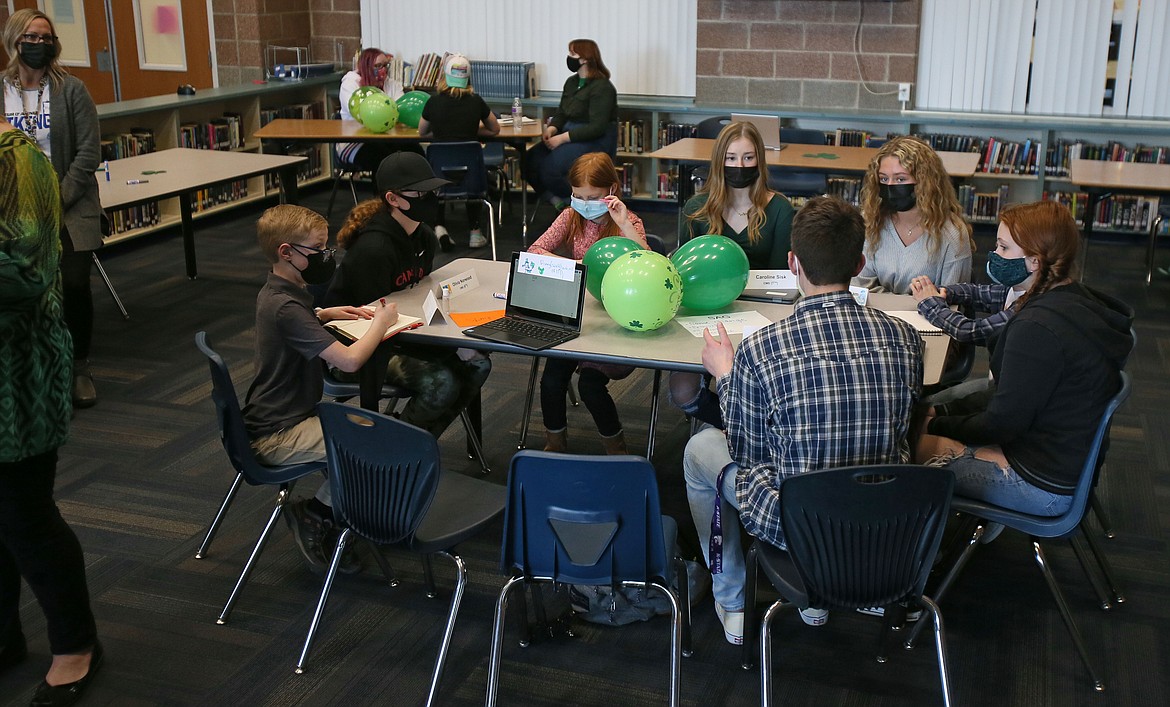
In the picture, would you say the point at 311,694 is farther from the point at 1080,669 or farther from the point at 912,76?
the point at 912,76

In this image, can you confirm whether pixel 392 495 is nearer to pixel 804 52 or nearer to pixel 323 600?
pixel 323 600

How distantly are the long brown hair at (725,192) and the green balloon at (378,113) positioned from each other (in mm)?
3576

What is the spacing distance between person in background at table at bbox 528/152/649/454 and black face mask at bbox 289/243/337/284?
2.38ft

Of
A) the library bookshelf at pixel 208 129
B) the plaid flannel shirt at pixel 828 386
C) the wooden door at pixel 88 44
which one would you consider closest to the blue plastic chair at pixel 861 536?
the plaid flannel shirt at pixel 828 386

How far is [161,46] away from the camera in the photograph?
9312 mm

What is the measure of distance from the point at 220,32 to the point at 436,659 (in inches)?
290

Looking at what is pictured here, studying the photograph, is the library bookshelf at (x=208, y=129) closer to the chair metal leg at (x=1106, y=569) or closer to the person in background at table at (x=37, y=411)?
the person in background at table at (x=37, y=411)

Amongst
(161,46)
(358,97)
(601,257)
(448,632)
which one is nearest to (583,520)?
(448,632)

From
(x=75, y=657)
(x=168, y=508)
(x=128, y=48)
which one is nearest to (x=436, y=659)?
(x=75, y=657)

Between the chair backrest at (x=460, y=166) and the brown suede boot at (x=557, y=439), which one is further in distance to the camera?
the chair backrest at (x=460, y=166)

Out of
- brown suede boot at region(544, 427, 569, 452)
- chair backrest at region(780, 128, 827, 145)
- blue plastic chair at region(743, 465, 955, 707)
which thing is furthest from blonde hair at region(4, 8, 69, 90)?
chair backrest at region(780, 128, 827, 145)

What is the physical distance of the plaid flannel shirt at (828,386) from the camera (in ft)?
7.70

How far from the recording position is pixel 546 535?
2387 mm

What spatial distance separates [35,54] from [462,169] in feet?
8.79
